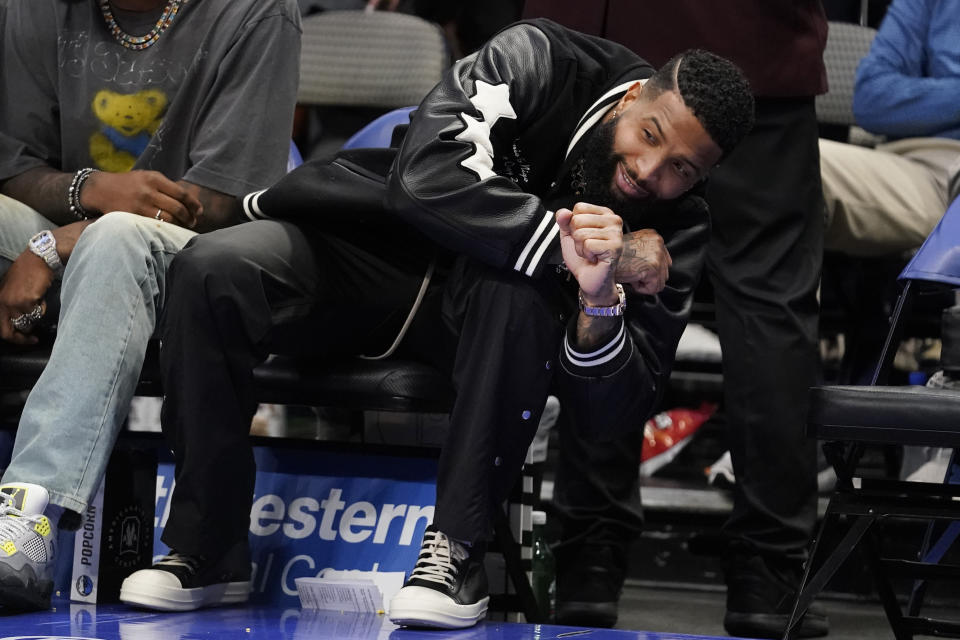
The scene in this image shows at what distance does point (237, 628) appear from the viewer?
2078mm

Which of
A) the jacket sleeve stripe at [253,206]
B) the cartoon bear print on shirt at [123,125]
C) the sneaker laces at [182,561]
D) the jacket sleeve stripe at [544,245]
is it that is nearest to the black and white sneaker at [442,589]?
the sneaker laces at [182,561]

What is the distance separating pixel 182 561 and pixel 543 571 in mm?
796

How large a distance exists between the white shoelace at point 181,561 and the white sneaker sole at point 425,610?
14.2 inches

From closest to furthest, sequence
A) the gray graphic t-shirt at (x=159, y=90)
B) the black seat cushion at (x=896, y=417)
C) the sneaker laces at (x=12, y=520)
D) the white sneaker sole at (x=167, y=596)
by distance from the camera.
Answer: the black seat cushion at (x=896, y=417) → the sneaker laces at (x=12, y=520) → the white sneaker sole at (x=167, y=596) → the gray graphic t-shirt at (x=159, y=90)

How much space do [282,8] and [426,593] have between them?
127 cm

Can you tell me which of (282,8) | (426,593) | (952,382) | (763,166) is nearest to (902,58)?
(763,166)

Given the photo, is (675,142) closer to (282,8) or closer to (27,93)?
(282,8)

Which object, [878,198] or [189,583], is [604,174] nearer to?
[189,583]

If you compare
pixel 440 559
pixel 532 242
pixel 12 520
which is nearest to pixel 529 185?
pixel 532 242

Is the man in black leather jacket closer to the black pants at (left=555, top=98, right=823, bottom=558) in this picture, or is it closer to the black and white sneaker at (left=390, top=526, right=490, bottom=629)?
the black and white sneaker at (left=390, top=526, right=490, bottom=629)

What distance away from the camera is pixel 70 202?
101 inches

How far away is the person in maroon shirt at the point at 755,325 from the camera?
2.55 meters

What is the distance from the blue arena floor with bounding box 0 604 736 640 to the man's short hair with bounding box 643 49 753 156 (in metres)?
0.84

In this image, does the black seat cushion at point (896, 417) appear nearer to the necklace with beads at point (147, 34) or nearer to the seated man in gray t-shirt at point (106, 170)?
the seated man in gray t-shirt at point (106, 170)
